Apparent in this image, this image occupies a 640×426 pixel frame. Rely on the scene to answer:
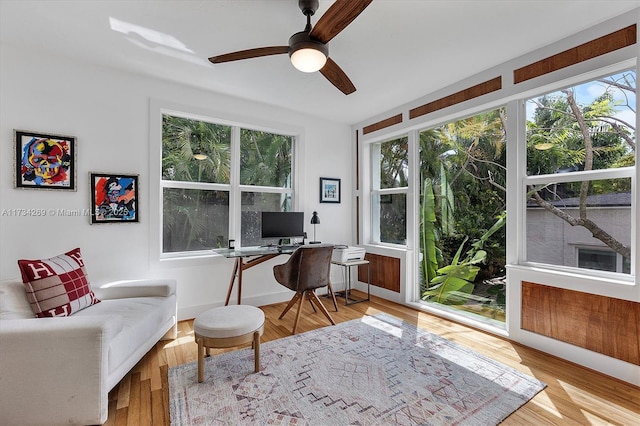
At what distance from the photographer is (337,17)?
1.50 meters

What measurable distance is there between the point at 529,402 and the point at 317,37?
2650 mm

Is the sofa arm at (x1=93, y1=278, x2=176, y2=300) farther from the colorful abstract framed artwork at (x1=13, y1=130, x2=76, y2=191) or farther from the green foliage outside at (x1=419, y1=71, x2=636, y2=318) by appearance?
the green foliage outside at (x1=419, y1=71, x2=636, y2=318)

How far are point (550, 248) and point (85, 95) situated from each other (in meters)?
4.55

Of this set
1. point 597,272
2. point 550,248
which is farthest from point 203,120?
point 597,272

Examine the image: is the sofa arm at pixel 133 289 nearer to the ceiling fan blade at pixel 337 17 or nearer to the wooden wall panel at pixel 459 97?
the ceiling fan blade at pixel 337 17

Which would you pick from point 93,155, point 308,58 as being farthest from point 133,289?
point 308,58

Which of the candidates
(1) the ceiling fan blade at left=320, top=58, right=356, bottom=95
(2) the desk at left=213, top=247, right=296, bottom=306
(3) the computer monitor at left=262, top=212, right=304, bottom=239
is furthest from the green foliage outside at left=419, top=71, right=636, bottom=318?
(2) the desk at left=213, top=247, right=296, bottom=306

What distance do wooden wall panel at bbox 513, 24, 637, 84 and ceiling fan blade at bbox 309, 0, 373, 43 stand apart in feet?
6.57

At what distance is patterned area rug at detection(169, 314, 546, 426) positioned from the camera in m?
1.71

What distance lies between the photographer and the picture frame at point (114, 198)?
279 centimetres

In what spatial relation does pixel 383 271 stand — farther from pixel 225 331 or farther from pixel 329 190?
pixel 225 331

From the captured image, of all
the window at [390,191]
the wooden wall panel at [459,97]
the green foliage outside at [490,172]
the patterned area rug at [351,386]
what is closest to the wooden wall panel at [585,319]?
the green foliage outside at [490,172]

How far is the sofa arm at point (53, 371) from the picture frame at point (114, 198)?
1.46 metres

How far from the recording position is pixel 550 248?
256 centimetres
